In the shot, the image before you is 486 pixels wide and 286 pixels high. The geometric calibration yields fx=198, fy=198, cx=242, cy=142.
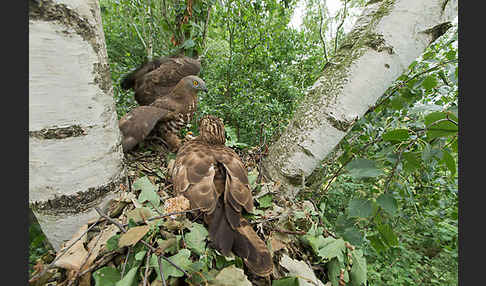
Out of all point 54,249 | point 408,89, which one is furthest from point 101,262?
point 408,89

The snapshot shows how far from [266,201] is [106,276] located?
67 cm

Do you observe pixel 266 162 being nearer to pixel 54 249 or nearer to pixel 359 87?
pixel 359 87

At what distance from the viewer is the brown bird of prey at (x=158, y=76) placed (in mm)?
2090

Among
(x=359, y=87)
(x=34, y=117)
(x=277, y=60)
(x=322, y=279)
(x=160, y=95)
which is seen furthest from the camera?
(x=277, y=60)

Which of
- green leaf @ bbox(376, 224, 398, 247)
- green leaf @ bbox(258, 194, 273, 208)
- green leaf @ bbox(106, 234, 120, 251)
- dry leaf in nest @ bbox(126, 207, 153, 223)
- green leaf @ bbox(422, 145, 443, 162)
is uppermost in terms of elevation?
green leaf @ bbox(422, 145, 443, 162)

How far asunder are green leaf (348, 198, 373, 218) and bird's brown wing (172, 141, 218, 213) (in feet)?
1.85

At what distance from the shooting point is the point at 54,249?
745 millimetres

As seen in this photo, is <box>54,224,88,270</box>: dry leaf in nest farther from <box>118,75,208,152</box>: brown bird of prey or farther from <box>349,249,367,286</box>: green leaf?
<box>349,249,367,286</box>: green leaf

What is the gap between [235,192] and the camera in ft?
2.89

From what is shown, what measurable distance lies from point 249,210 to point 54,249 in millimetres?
755

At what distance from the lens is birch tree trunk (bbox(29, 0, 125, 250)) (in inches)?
22.2

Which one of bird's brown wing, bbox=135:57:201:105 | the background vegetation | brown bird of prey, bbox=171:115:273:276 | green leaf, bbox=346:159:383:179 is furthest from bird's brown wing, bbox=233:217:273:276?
bird's brown wing, bbox=135:57:201:105

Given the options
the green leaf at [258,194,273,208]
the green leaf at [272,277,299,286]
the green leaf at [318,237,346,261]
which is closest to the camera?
the green leaf at [272,277,299,286]

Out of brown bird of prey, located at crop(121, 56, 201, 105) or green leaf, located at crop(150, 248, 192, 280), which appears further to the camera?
brown bird of prey, located at crop(121, 56, 201, 105)
